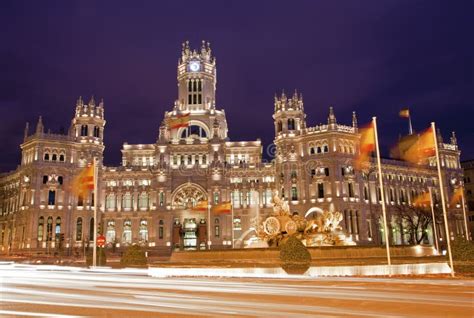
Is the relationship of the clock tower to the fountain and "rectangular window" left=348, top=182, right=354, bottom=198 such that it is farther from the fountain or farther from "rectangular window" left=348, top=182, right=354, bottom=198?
the fountain

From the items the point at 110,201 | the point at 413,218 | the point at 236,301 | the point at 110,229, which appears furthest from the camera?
the point at 413,218

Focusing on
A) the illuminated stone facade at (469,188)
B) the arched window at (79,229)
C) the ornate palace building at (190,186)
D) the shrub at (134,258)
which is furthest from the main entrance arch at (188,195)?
the illuminated stone facade at (469,188)

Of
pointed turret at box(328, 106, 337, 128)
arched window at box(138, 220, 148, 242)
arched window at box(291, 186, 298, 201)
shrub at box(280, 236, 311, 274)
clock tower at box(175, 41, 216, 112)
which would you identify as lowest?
shrub at box(280, 236, 311, 274)

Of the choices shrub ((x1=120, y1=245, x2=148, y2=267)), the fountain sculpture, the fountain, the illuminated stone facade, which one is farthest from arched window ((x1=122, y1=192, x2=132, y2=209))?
the illuminated stone facade

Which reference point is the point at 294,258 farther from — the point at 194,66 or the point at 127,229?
the point at 194,66

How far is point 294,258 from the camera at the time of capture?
32.9m

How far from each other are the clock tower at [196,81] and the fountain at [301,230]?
77934 millimetres

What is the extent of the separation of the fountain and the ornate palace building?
156 ft

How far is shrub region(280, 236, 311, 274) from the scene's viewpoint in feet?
107

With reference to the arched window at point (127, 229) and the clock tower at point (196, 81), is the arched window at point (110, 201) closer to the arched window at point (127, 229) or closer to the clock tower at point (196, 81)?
the arched window at point (127, 229)

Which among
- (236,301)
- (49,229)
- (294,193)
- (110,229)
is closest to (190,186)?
(110,229)

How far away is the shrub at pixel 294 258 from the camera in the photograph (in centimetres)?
3275

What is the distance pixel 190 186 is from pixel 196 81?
111ft

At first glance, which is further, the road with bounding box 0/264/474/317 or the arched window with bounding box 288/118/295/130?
the arched window with bounding box 288/118/295/130
